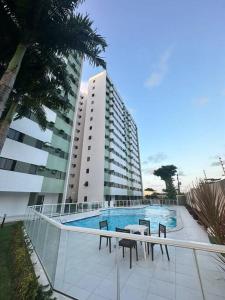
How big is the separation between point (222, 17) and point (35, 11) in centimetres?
765

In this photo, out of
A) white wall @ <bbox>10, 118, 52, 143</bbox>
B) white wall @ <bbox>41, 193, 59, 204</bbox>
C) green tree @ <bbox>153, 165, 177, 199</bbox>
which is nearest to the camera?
white wall @ <bbox>10, 118, 52, 143</bbox>

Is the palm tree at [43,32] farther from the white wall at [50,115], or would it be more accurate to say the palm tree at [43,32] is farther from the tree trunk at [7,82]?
the white wall at [50,115]

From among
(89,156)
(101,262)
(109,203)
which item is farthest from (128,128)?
(101,262)

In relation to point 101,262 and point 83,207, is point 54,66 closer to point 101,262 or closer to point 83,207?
point 101,262

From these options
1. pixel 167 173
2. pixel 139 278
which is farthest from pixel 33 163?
pixel 167 173

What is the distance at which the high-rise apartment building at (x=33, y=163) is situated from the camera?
15391 millimetres

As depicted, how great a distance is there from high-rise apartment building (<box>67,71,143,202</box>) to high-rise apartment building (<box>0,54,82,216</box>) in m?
9.95

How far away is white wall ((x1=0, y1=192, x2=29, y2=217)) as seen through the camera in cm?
1593

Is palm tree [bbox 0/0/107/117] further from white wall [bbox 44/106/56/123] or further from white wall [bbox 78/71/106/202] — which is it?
white wall [bbox 78/71/106/202]

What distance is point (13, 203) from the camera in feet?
55.3

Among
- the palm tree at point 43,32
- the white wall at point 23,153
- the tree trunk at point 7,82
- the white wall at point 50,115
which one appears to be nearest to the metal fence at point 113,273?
the tree trunk at point 7,82

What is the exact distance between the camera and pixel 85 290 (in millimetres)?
3400

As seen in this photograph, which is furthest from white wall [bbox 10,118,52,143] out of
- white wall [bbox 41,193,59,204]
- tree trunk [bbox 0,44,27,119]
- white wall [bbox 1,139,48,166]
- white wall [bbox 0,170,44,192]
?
tree trunk [bbox 0,44,27,119]

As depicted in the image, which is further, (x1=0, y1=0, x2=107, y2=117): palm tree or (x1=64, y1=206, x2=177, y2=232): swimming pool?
(x1=64, y1=206, x2=177, y2=232): swimming pool
